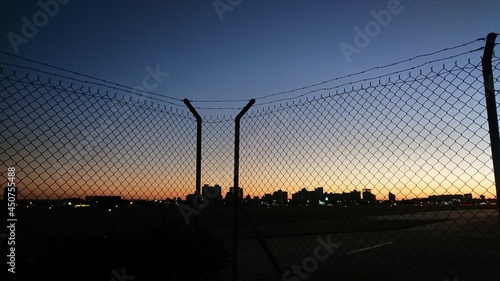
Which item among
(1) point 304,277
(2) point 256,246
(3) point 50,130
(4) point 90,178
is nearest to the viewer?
(3) point 50,130

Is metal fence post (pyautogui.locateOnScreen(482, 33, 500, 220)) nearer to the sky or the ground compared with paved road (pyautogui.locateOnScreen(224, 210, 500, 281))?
nearer to the sky

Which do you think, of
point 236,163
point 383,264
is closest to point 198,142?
point 236,163

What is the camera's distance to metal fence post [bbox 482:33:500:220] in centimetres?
285

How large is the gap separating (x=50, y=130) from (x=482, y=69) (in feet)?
15.0

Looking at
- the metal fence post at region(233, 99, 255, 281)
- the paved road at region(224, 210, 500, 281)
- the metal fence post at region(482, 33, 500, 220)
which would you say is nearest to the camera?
the metal fence post at region(482, 33, 500, 220)

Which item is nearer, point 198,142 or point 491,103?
point 491,103

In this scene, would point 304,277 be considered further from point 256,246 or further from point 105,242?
point 256,246

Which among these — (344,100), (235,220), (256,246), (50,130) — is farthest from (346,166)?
(256,246)

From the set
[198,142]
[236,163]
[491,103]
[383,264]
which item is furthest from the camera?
[383,264]

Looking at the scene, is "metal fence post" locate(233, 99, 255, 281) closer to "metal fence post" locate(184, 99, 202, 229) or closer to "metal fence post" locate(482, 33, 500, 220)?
"metal fence post" locate(184, 99, 202, 229)

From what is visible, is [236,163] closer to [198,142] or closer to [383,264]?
[198,142]

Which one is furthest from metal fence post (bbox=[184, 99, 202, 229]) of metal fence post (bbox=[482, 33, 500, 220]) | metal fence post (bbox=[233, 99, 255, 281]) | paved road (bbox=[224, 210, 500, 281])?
metal fence post (bbox=[482, 33, 500, 220])

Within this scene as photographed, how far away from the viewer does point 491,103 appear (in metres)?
2.98

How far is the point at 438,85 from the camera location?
358 cm
